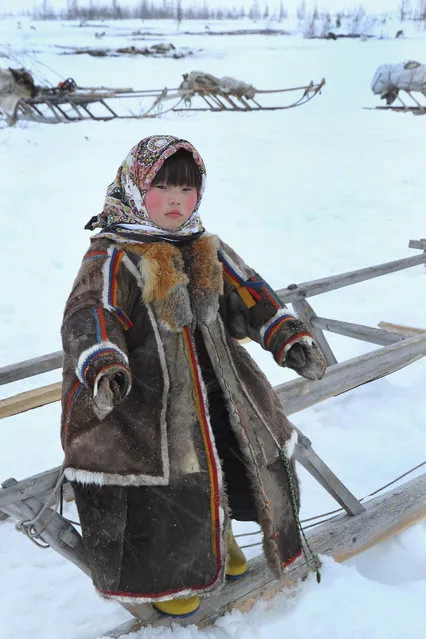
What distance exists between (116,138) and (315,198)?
139 inches

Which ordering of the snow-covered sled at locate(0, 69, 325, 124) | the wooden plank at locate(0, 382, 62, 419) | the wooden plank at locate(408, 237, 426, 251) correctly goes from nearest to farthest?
the wooden plank at locate(0, 382, 62, 419) → the wooden plank at locate(408, 237, 426, 251) → the snow-covered sled at locate(0, 69, 325, 124)

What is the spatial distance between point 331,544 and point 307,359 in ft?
2.72

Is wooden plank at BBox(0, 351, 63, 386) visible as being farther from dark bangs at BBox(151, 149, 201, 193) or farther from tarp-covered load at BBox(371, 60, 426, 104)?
tarp-covered load at BBox(371, 60, 426, 104)

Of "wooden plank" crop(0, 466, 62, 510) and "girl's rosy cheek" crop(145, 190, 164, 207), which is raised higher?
"girl's rosy cheek" crop(145, 190, 164, 207)

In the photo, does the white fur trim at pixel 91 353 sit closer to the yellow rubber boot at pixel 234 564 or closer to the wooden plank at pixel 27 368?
the yellow rubber boot at pixel 234 564

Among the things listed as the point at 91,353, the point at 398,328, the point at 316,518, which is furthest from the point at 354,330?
the point at 91,353

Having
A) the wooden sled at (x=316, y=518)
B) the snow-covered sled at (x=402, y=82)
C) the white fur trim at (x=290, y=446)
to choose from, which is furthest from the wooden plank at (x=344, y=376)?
the snow-covered sled at (x=402, y=82)

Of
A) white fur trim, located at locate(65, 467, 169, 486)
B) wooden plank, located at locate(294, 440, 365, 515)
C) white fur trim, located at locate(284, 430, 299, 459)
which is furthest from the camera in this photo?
wooden plank, located at locate(294, 440, 365, 515)

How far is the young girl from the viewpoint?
1.63 meters

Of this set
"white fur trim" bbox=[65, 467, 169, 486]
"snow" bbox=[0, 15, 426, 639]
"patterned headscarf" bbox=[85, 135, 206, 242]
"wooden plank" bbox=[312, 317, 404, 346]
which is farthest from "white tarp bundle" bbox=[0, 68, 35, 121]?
"white fur trim" bbox=[65, 467, 169, 486]

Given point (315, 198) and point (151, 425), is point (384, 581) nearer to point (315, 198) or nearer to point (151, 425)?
point (151, 425)

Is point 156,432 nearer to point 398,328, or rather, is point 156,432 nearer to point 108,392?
point 108,392

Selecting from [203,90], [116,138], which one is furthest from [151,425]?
[203,90]

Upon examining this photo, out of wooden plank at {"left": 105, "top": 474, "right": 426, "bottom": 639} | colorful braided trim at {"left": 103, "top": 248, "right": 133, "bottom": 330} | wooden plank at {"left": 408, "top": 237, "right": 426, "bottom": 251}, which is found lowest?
wooden plank at {"left": 105, "top": 474, "right": 426, "bottom": 639}
